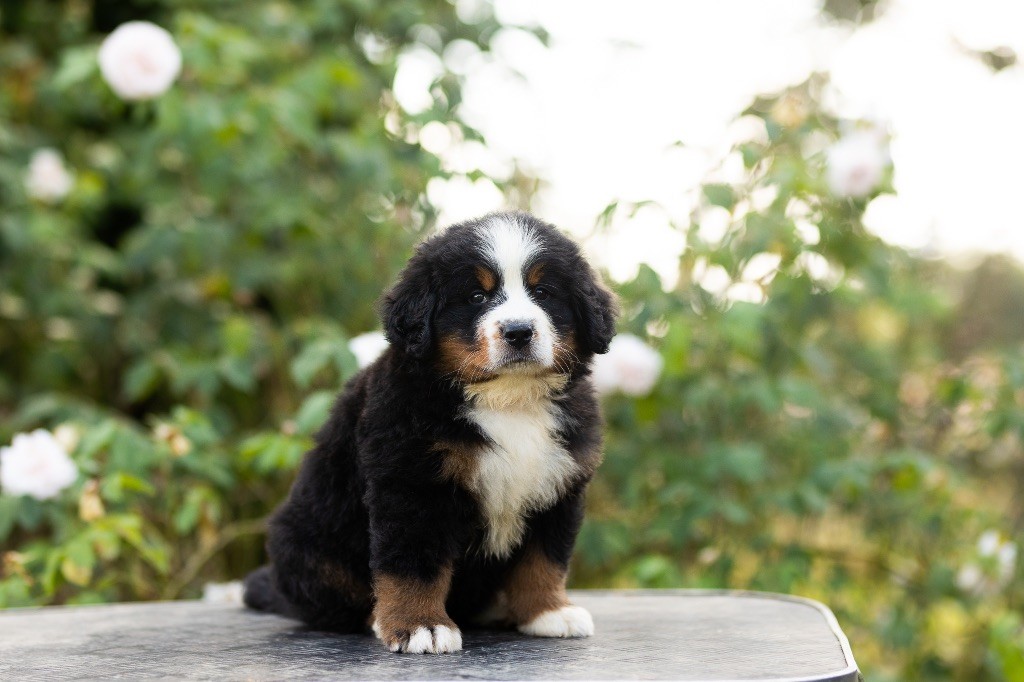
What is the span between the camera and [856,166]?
470cm

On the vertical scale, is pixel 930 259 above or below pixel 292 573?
above

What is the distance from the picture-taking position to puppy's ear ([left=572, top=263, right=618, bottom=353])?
281 cm

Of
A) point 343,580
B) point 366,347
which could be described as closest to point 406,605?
point 343,580

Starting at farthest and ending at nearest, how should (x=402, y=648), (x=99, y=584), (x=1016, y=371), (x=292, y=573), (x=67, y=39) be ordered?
(x=67, y=39)
(x=1016, y=371)
(x=99, y=584)
(x=292, y=573)
(x=402, y=648)

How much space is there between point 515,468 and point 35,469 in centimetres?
203

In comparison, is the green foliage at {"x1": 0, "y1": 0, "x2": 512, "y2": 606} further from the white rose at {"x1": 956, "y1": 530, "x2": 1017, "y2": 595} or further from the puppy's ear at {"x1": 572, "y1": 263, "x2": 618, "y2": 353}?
the white rose at {"x1": 956, "y1": 530, "x2": 1017, "y2": 595}

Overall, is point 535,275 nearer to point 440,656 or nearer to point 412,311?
point 412,311

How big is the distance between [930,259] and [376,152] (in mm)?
3379

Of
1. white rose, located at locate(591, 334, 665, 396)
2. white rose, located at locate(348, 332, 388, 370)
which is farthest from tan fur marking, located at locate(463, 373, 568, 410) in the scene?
white rose, located at locate(591, 334, 665, 396)

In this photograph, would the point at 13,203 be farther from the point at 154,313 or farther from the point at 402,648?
the point at 402,648

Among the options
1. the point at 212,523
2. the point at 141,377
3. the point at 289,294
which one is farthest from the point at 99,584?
the point at 289,294

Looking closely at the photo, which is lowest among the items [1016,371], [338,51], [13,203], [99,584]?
[99,584]

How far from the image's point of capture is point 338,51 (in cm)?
588

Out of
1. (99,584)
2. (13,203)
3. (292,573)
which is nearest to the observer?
(292,573)
